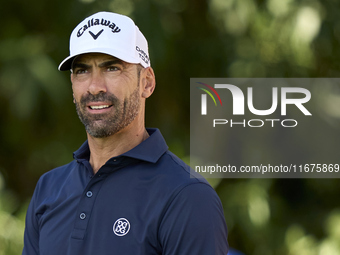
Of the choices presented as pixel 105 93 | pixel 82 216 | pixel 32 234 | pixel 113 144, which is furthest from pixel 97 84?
pixel 32 234

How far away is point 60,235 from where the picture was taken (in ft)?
3.55

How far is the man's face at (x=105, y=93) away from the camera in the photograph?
1.10 meters

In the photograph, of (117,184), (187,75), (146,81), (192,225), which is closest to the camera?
(192,225)

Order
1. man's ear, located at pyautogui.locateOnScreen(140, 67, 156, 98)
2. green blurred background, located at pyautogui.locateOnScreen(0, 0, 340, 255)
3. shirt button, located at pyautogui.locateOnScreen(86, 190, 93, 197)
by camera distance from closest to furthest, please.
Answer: shirt button, located at pyautogui.locateOnScreen(86, 190, 93, 197)
man's ear, located at pyautogui.locateOnScreen(140, 67, 156, 98)
green blurred background, located at pyautogui.locateOnScreen(0, 0, 340, 255)

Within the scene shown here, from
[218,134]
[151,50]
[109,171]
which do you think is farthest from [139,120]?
[218,134]

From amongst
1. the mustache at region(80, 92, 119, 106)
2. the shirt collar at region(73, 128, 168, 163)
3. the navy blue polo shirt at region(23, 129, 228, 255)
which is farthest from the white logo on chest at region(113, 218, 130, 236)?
the mustache at region(80, 92, 119, 106)

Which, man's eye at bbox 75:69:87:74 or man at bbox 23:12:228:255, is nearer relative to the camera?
man at bbox 23:12:228:255

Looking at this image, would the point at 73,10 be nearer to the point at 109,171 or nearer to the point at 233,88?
the point at 233,88

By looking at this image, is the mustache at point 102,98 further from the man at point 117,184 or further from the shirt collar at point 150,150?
the shirt collar at point 150,150

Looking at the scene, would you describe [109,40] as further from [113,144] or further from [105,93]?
[113,144]

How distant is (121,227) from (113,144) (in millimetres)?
216

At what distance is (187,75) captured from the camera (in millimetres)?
2922

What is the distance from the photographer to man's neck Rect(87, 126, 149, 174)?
115cm

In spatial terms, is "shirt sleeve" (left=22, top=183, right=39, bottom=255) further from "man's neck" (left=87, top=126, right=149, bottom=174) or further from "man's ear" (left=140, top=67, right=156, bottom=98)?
"man's ear" (left=140, top=67, right=156, bottom=98)
